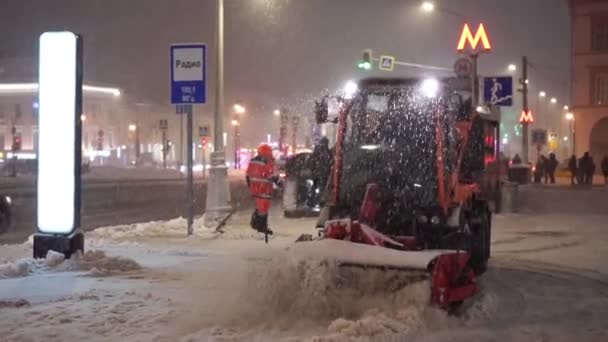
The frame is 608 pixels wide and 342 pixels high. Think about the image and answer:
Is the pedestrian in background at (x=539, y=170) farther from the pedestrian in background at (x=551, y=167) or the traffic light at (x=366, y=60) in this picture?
the traffic light at (x=366, y=60)

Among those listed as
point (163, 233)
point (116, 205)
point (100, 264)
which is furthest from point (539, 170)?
point (100, 264)

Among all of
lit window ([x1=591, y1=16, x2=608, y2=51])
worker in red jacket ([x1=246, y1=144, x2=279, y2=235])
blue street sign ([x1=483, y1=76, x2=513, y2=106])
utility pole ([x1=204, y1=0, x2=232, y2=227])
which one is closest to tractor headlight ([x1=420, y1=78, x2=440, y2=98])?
worker in red jacket ([x1=246, y1=144, x2=279, y2=235])

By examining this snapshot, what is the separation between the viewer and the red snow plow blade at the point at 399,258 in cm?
770

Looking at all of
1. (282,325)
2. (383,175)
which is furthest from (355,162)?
(282,325)

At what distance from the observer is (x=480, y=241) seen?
11.2m

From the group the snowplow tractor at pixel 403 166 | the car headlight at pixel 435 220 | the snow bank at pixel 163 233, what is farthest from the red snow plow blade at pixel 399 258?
the snow bank at pixel 163 233

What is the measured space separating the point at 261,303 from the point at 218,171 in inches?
370

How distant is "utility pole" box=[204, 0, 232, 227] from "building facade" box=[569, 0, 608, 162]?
41.9m

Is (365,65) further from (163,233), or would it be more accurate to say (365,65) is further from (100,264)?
(100,264)

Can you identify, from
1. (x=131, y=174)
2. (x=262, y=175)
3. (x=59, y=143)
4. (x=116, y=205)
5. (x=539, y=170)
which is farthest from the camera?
(x=131, y=174)

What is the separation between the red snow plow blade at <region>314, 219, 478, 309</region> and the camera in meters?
7.70

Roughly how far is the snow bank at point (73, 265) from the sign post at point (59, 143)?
241 mm

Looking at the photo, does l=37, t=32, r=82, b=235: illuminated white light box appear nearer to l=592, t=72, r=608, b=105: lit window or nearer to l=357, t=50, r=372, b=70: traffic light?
l=357, t=50, r=372, b=70: traffic light

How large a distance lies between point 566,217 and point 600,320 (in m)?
13.1
